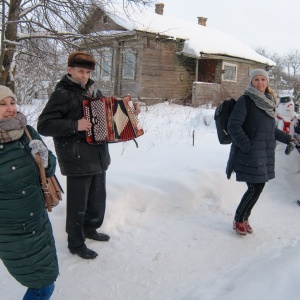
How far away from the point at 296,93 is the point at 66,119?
9.55m

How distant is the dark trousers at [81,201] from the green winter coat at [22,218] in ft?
3.09

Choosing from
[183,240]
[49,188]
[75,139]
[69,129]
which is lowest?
[183,240]

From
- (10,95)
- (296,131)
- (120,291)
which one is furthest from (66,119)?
(296,131)

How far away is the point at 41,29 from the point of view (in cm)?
662

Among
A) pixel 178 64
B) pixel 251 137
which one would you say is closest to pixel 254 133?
pixel 251 137

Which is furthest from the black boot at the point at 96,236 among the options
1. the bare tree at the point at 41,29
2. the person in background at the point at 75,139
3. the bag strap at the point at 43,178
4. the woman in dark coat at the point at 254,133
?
the bare tree at the point at 41,29

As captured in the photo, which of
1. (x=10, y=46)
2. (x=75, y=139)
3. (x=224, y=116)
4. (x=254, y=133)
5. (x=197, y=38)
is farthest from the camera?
(x=197, y=38)

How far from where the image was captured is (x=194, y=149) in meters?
6.48

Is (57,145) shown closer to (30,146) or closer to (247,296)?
(30,146)

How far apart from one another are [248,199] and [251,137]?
0.66m

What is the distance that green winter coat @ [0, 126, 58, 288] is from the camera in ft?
6.46

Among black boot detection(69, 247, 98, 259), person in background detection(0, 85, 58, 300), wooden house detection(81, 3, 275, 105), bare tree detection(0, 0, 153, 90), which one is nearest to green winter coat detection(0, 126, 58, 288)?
person in background detection(0, 85, 58, 300)

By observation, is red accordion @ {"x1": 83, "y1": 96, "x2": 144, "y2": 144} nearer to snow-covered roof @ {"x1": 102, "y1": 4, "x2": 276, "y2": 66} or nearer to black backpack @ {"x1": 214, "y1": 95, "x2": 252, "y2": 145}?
black backpack @ {"x1": 214, "y1": 95, "x2": 252, "y2": 145}

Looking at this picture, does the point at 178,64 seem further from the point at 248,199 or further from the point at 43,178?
the point at 43,178
